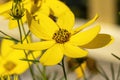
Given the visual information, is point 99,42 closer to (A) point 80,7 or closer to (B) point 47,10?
(B) point 47,10

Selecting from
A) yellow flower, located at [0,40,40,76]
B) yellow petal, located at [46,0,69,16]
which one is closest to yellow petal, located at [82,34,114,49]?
yellow petal, located at [46,0,69,16]

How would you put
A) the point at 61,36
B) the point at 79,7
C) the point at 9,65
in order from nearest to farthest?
the point at 61,36 → the point at 9,65 → the point at 79,7

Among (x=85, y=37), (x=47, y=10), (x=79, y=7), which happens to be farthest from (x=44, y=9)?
(x=79, y=7)

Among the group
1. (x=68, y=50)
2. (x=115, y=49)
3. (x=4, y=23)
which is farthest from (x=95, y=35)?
(x=4, y=23)

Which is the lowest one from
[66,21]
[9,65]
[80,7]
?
[80,7]

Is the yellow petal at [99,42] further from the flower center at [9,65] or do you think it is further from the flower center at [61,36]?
the flower center at [9,65]

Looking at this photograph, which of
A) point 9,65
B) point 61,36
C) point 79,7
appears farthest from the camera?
point 79,7

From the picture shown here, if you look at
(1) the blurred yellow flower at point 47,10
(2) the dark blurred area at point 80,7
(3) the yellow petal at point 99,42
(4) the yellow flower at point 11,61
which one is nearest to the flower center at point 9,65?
(4) the yellow flower at point 11,61
